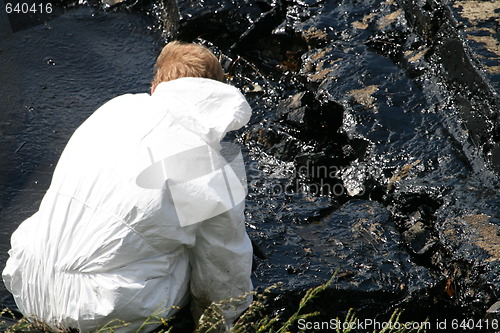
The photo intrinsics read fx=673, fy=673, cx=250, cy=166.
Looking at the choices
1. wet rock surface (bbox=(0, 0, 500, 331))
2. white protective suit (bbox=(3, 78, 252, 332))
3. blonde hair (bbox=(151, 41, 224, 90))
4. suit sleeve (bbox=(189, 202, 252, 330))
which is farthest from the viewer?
wet rock surface (bbox=(0, 0, 500, 331))

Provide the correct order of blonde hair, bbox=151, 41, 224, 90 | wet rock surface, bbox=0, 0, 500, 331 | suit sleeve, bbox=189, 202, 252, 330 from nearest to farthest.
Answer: suit sleeve, bbox=189, 202, 252, 330 < blonde hair, bbox=151, 41, 224, 90 < wet rock surface, bbox=0, 0, 500, 331

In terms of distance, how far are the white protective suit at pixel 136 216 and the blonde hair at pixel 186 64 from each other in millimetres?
111

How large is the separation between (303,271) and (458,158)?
1.32 m

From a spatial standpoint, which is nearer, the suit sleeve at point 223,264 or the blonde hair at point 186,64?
the suit sleeve at point 223,264

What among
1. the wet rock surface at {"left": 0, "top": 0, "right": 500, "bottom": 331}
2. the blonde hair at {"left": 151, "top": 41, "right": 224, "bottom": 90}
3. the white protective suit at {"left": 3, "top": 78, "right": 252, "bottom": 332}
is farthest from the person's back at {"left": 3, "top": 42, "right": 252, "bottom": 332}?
the wet rock surface at {"left": 0, "top": 0, "right": 500, "bottom": 331}

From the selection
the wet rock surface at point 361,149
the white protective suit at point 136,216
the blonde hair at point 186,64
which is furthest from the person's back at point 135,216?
the wet rock surface at point 361,149

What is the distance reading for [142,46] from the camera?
229 inches

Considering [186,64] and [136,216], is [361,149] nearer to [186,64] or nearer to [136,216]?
[186,64]

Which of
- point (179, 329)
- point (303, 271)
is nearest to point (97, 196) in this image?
point (179, 329)

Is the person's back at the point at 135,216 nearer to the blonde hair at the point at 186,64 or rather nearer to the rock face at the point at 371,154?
the blonde hair at the point at 186,64

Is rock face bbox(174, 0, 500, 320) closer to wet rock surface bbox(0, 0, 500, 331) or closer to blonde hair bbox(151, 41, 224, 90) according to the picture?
wet rock surface bbox(0, 0, 500, 331)

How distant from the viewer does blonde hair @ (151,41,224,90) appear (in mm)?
2877

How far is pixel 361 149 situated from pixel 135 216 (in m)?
2.11

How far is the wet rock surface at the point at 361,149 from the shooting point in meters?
3.42
